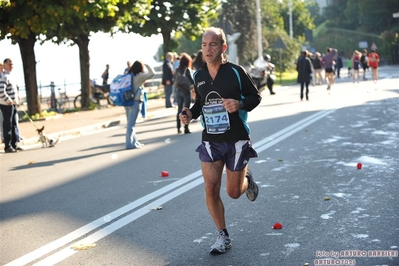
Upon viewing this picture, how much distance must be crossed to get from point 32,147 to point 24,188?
668cm

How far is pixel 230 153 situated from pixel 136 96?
896 cm

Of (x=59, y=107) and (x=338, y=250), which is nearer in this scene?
(x=338, y=250)

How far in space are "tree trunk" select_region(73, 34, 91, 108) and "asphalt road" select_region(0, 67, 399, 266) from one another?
14709 millimetres

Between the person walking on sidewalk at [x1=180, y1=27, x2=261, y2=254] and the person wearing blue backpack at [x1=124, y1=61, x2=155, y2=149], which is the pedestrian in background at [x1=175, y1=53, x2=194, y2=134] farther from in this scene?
the person walking on sidewalk at [x1=180, y1=27, x2=261, y2=254]

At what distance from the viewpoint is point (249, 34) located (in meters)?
61.2

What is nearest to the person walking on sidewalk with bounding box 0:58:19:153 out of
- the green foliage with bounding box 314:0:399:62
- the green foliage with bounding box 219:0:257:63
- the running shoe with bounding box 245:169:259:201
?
the running shoe with bounding box 245:169:259:201

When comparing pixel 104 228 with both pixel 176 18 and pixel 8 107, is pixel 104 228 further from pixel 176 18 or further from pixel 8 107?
pixel 176 18

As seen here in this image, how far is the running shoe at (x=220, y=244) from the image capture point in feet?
21.4

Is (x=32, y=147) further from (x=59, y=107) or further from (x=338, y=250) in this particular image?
(x=59, y=107)

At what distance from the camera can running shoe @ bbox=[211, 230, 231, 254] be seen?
6.51 m

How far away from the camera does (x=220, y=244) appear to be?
21.4 ft

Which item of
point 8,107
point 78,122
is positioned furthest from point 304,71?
point 8,107

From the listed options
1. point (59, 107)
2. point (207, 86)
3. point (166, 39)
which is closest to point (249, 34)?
point (166, 39)

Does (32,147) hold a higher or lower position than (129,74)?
lower
